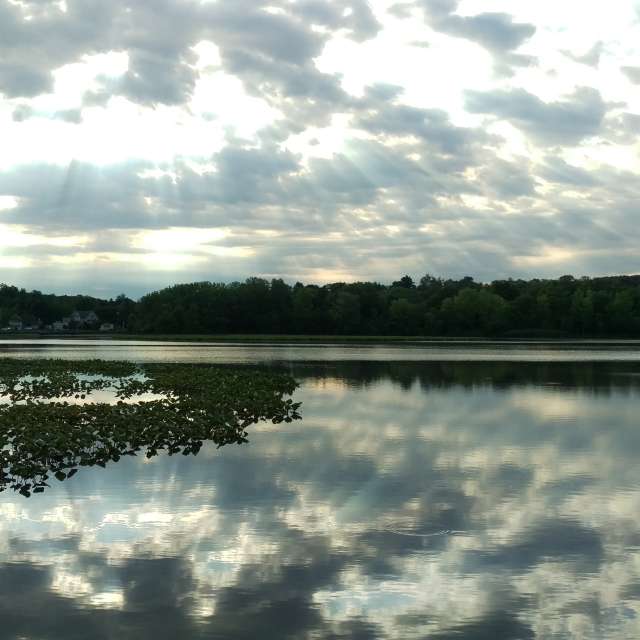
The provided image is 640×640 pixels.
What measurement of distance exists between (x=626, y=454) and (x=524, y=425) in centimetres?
574

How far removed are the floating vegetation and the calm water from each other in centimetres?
97

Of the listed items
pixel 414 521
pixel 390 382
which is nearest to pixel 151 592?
pixel 414 521

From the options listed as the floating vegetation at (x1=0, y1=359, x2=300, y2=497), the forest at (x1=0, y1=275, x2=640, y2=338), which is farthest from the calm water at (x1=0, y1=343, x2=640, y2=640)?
the forest at (x1=0, y1=275, x2=640, y2=338)

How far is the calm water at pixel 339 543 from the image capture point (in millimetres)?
9242

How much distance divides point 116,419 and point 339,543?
42.8 ft

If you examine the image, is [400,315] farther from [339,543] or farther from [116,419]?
[339,543]

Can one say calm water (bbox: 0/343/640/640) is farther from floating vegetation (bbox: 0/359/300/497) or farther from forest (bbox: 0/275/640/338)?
forest (bbox: 0/275/640/338)

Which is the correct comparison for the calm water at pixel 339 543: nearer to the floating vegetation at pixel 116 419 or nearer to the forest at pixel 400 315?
the floating vegetation at pixel 116 419

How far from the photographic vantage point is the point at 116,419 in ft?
78.0

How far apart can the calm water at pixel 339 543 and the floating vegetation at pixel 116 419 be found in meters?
0.97

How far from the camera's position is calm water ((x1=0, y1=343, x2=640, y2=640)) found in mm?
9242

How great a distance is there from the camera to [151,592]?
10016mm

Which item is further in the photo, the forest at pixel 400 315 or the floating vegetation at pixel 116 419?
the forest at pixel 400 315

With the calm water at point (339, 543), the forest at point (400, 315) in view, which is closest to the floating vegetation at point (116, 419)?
the calm water at point (339, 543)
